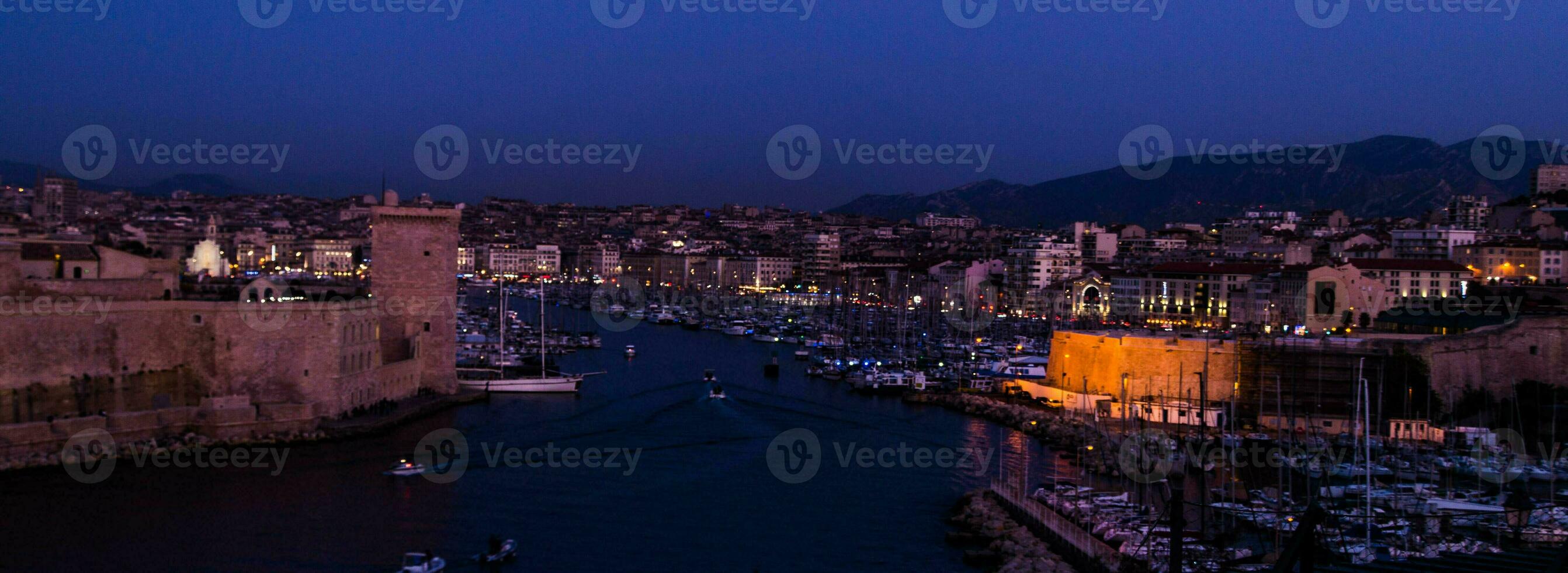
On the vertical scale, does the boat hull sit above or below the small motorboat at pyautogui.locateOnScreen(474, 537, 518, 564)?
above

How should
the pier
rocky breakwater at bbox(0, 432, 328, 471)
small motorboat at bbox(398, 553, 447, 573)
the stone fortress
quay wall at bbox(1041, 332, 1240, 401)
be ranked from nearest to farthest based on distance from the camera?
small motorboat at bbox(398, 553, 447, 573)
the pier
rocky breakwater at bbox(0, 432, 328, 471)
the stone fortress
quay wall at bbox(1041, 332, 1240, 401)

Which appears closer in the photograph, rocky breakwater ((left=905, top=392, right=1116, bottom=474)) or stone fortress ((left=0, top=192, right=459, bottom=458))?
stone fortress ((left=0, top=192, right=459, bottom=458))

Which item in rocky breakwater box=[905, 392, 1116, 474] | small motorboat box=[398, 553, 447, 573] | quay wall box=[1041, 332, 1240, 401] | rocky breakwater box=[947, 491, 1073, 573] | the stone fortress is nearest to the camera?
small motorboat box=[398, 553, 447, 573]

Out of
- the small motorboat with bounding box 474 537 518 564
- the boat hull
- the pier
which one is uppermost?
the boat hull

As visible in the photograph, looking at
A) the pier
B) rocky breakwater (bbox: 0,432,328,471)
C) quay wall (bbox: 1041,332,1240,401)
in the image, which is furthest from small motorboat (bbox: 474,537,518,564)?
quay wall (bbox: 1041,332,1240,401)

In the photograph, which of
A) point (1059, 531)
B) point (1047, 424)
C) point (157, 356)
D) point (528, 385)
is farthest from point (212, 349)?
point (1047, 424)

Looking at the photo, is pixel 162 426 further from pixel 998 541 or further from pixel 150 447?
pixel 998 541

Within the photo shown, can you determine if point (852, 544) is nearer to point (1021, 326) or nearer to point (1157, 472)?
point (1157, 472)

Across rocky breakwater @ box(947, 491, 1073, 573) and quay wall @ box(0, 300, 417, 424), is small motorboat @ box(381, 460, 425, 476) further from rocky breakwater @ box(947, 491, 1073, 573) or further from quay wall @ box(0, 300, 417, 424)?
rocky breakwater @ box(947, 491, 1073, 573)
